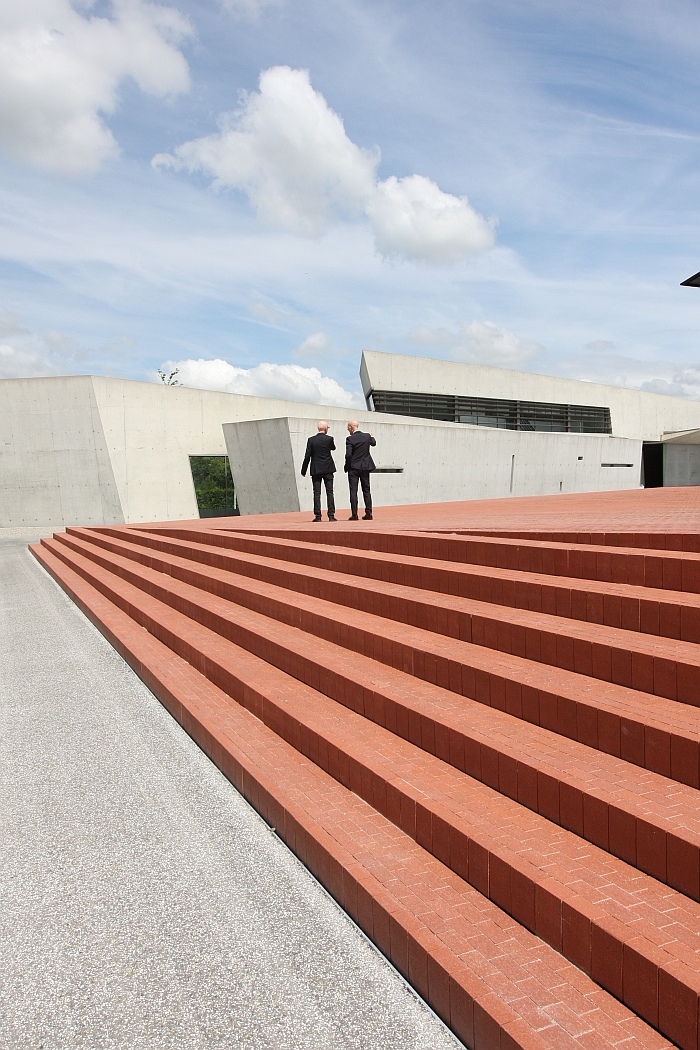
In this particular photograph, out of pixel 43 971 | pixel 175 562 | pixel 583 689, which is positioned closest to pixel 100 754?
pixel 43 971

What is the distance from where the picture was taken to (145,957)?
9.52 feet

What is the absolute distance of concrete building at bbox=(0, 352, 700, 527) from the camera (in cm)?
2142

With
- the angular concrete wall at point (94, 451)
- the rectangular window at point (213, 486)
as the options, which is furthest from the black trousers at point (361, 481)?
the rectangular window at point (213, 486)

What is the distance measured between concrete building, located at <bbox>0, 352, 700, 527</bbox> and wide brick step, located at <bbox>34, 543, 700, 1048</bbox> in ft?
52.3

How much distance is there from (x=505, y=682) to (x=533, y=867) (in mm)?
1177

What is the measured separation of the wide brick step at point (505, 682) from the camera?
9.64 feet

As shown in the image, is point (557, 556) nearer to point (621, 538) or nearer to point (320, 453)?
point (621, 538)

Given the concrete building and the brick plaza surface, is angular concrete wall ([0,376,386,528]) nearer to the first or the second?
the concrete building

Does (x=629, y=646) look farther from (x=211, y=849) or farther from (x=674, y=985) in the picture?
(x=211, y=849)

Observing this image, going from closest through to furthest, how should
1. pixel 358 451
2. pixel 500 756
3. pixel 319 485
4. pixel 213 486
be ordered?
pixel 500 756
pixel 358 451
pixel 319 485
pixel 213 486

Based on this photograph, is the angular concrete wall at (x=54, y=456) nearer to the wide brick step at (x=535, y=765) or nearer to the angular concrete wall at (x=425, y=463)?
the angular concrete wall at (x=425, y=463)

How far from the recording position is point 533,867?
268 cm

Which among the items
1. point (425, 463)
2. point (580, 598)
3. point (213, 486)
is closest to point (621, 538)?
point (580, 598)

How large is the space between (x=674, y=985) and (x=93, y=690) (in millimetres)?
5748
